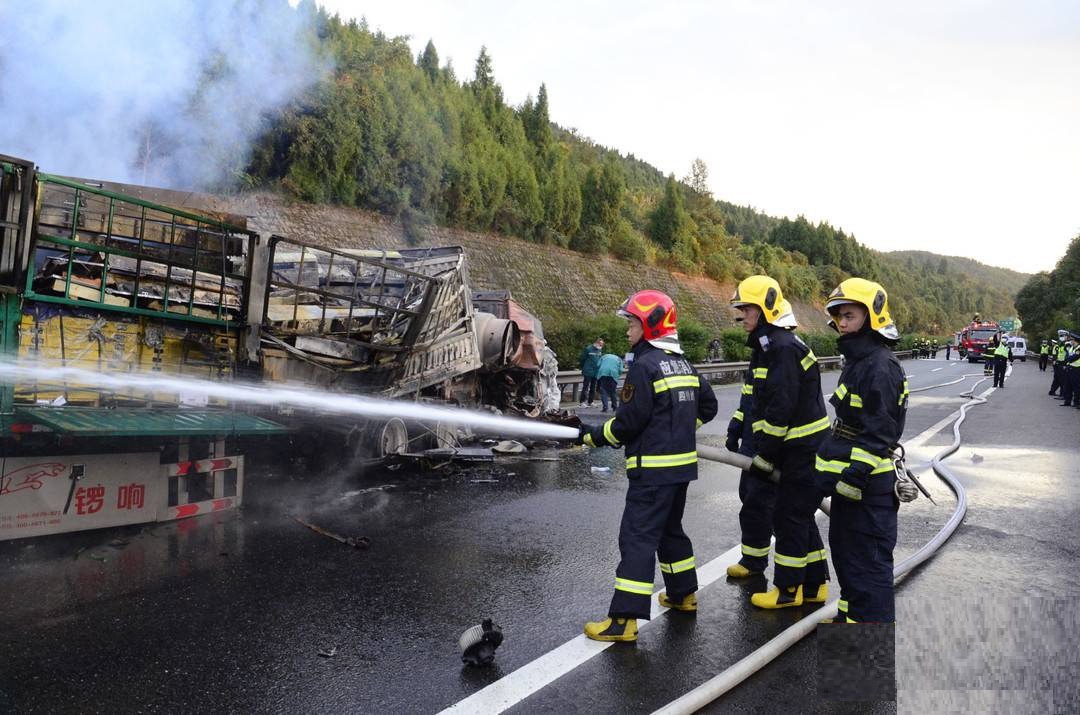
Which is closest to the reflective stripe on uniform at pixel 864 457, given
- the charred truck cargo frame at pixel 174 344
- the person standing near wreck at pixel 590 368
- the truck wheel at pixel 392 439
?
the charred truck cargo frame at pixel 174 344

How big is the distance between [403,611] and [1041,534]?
16.9 ft

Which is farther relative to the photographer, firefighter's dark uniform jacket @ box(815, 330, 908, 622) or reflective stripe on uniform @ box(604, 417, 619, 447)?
reflective stripe on uniform @ box(604, 417, 619, 447)

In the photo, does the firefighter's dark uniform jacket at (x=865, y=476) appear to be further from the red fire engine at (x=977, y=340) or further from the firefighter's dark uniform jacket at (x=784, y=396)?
the red fire engine at (x=977, y=340)

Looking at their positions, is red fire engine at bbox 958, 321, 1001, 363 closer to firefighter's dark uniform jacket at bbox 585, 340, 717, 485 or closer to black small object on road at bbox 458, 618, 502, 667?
firefighter's dark uniform jacket at bbox 585, 340, 717, 485

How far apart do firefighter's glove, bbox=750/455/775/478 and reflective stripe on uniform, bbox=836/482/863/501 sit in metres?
0.70

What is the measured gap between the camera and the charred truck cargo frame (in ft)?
16.0

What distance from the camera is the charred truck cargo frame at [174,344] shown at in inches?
192

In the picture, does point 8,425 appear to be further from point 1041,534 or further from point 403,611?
point 1041,534

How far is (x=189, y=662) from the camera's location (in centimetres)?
339

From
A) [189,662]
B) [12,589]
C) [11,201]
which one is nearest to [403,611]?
[189,662]

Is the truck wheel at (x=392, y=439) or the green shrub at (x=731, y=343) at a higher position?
the green shrub at (x=731, y=343)

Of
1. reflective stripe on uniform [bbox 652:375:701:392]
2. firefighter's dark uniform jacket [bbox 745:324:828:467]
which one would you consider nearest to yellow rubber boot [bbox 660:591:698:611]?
firefighter's dark uniform jacket [bbox 745:324:828:467]

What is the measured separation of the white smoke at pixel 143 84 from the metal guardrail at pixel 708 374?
9.31 m

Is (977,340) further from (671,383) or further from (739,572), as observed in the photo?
(671,383)
